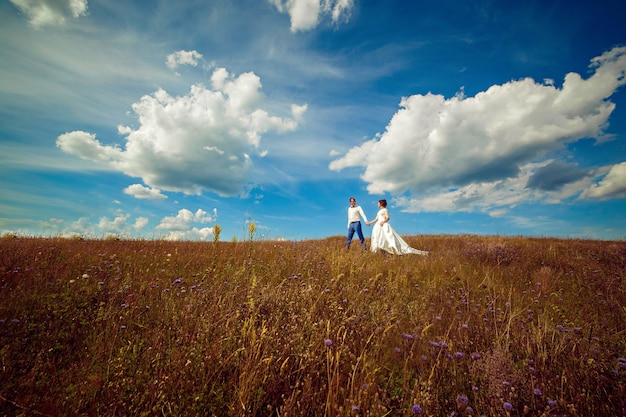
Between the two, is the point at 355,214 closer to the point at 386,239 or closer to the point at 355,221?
the point at 355,221

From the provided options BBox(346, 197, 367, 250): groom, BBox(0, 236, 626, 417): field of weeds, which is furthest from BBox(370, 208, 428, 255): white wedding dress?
BBox(0, 236, 626, 417): field of weeds

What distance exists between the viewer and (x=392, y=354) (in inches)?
116

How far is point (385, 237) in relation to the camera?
1102 cm

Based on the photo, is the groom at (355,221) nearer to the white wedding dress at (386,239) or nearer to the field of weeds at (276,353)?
the white wedding dress at (386,239)

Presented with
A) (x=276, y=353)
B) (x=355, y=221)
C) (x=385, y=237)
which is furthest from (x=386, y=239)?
(x=276, y=353)

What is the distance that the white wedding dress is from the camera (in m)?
10.7

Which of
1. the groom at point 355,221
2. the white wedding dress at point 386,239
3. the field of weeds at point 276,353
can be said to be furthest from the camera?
the groom at point 355,221

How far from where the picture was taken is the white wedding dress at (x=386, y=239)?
35.2 ft

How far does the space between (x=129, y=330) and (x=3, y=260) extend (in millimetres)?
4383

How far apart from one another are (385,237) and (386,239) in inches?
3.7

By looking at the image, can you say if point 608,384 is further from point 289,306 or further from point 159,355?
point 159,355

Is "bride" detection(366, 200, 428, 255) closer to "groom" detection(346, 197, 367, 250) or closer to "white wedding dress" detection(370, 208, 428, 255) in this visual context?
"white wedding dress" detection(370, 208, 428, 255)

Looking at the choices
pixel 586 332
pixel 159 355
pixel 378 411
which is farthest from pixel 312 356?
pixel 586 332

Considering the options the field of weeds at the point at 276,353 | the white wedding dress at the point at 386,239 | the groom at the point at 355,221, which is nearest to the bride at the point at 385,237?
the white wedding dress at the point at 386,239
